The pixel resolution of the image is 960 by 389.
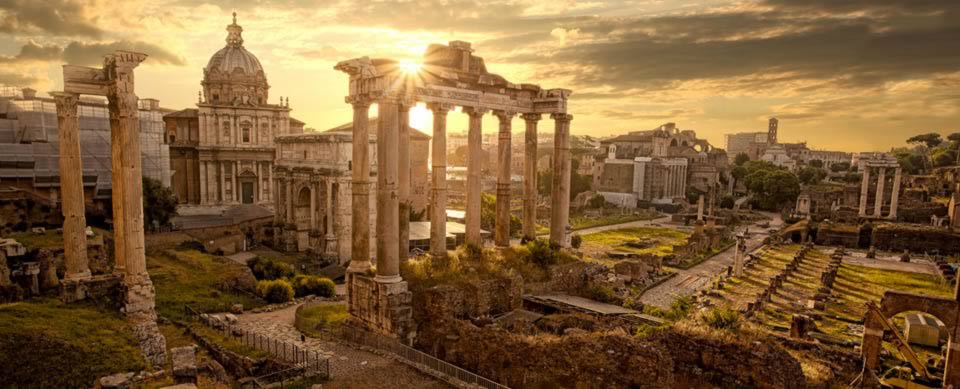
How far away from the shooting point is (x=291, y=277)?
90.5 ft

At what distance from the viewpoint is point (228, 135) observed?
4488 centimetres

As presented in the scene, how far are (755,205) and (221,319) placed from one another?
86.6 metres

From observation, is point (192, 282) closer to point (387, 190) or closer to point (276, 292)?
point (276, 292)

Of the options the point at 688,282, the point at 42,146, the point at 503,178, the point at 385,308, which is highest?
the point at 42,146

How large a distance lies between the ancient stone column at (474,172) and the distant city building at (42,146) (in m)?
22.9

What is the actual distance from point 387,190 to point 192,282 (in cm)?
1295

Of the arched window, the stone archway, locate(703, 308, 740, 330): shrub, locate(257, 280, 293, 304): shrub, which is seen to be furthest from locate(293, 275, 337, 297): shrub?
the arched window

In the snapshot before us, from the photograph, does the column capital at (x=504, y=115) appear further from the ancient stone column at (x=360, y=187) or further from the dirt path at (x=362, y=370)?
the dirt path at (x=362, y=370)

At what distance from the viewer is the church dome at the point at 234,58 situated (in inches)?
1810

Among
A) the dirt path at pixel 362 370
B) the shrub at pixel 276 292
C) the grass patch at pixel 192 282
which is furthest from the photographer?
the shrub at pixel 276 292

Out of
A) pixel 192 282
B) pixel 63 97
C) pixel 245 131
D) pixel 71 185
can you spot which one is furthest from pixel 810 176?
pixel 63 97

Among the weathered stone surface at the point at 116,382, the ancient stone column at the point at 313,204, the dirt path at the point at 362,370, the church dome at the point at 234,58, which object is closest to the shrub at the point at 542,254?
the dirt path at the point at 362,370

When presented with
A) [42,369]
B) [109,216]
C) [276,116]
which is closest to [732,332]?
[42,369]

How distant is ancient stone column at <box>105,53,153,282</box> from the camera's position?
16.5 meters
